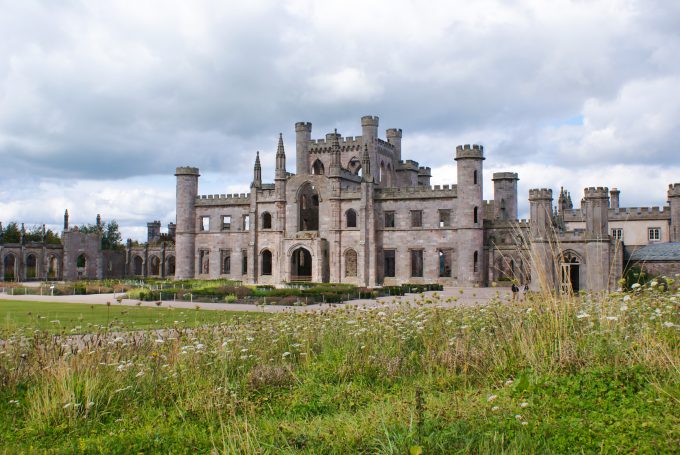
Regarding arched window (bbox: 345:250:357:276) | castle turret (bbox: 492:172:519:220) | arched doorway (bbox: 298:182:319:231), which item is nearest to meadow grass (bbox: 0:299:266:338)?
arched window (bbox: 345:250:357:276)

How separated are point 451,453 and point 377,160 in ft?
A: 159

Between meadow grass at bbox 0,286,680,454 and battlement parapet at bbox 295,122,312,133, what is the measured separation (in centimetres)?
4599

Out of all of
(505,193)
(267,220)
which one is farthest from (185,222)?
(505,193)

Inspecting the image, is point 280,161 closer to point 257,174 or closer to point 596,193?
point 257,174

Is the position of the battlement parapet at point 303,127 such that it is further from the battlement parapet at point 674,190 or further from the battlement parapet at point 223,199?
the battlement parapet at point 674,190

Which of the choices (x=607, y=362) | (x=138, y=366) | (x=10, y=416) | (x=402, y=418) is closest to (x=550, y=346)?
(x=607, y=362)

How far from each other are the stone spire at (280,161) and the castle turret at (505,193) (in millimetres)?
17498

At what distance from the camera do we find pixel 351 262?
47531 millimetres

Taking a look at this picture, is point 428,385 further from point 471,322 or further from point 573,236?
point 573,236

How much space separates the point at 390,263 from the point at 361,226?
23.8 ft

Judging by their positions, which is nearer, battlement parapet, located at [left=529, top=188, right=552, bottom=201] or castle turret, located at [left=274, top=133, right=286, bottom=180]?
battlement parapet, located at [left=529, top=188, right=552, bottom=201]

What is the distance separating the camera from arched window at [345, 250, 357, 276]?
47.1 m

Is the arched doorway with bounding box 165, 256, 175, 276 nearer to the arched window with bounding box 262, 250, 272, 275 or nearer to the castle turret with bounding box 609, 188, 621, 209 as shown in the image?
the arched window with bounding box 262, 250, 272, 275

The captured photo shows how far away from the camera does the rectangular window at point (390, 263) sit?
5022 centimetres
